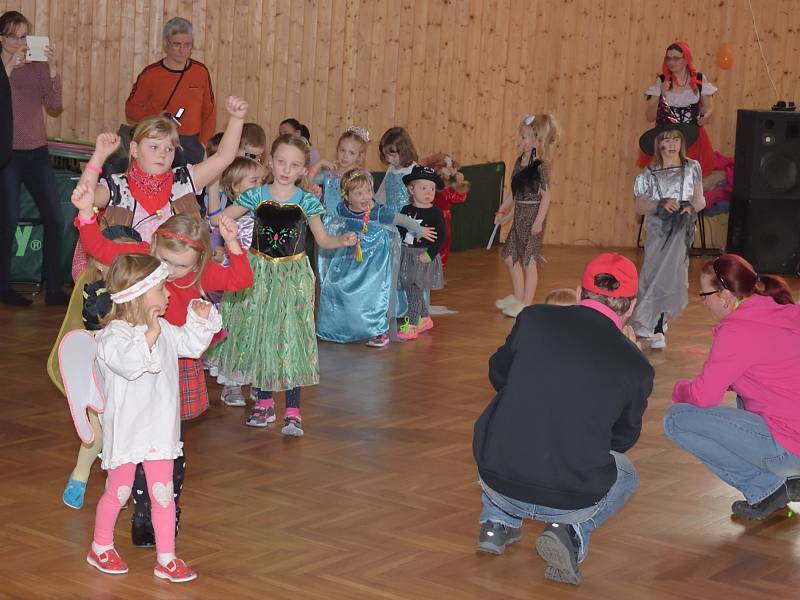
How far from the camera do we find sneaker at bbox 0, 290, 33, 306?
8.16 meters

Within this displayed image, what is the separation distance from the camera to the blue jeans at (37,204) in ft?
26.5

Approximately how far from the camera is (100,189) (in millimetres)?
4855

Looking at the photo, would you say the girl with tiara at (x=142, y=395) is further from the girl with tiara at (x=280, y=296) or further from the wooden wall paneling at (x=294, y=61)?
the wooden wall paneling at (x=294, y=61)

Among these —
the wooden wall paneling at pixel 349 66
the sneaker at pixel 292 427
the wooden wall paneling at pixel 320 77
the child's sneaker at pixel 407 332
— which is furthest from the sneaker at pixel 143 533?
the wooden wall paneling at pixel 349 66

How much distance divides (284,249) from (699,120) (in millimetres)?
7402

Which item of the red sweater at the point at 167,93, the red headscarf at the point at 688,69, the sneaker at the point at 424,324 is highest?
the red headscarf at the point at 688,69

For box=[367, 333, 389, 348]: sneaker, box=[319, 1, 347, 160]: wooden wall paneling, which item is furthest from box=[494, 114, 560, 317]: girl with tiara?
box=[319, 1, 347, 160]: wooden wall paneling

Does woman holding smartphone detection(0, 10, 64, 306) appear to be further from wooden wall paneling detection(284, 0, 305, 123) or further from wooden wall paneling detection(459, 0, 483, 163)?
wooden wall paneling detection(459, 0, 483, 163)

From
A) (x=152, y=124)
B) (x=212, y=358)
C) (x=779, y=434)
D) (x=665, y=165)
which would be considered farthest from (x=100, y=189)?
(x=665, y=165)

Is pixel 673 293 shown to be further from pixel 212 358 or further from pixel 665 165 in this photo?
pixel 212 358

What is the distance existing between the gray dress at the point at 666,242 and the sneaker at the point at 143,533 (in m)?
4.60

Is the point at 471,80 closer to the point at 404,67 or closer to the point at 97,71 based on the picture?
the point at 404,67

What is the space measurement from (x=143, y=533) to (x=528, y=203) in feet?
17.3

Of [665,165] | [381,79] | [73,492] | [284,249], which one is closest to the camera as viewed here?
[73,492]
